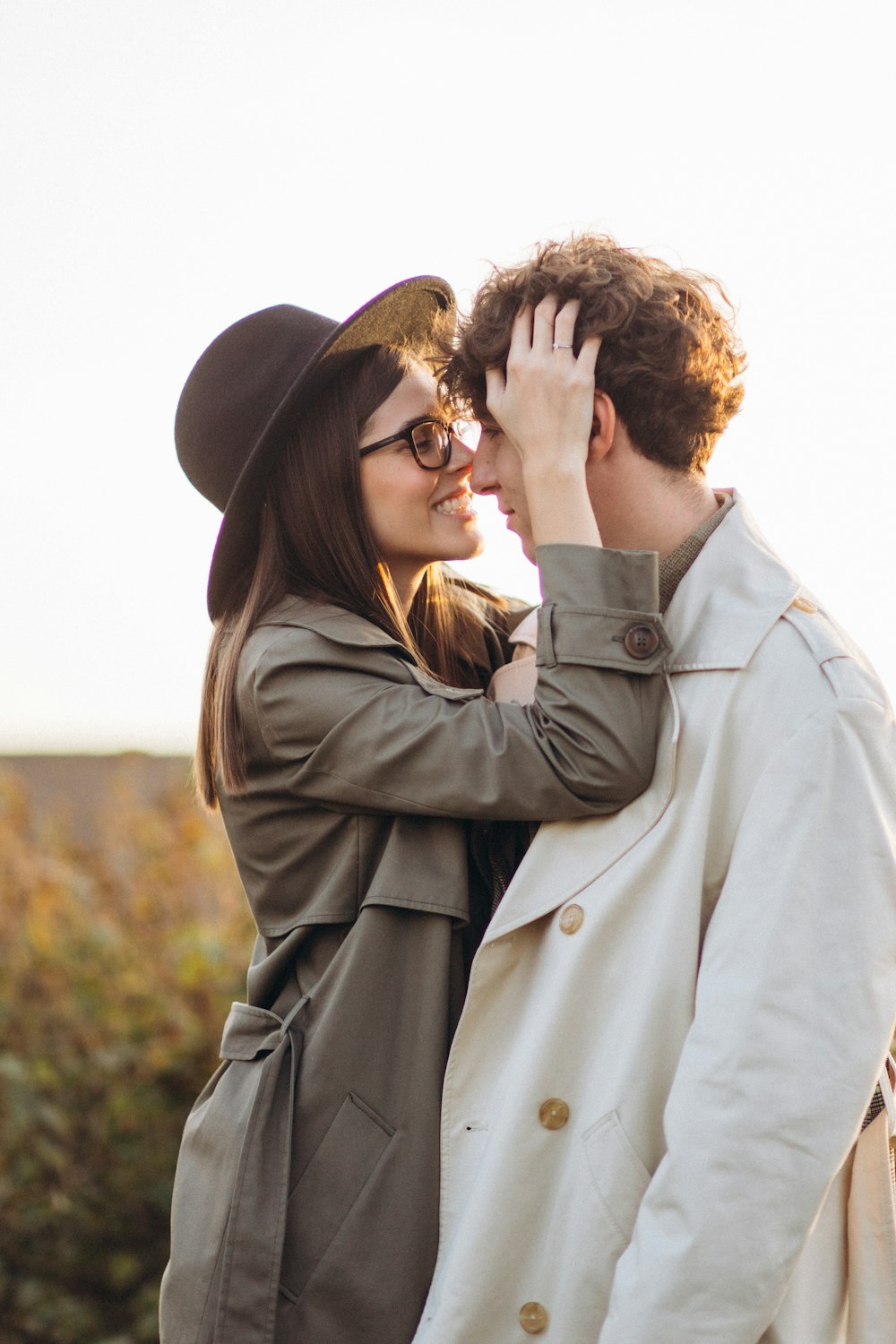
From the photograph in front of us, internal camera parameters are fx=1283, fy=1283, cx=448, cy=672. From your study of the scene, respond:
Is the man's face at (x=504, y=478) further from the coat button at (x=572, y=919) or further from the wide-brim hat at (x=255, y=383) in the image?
the coat button at (x=572, y=919)

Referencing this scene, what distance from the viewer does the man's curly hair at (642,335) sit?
7.07ft

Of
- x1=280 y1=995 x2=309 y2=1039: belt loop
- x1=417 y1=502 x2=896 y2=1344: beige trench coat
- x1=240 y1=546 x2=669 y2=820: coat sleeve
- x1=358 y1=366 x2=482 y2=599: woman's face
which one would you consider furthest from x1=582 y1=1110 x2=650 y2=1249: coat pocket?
x1=358 y1=366 x2=482 y2=599: woman's face

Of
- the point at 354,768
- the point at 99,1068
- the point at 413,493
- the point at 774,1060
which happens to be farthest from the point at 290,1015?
the point at 99,1068

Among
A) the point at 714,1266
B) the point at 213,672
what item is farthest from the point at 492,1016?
the point at 213,672

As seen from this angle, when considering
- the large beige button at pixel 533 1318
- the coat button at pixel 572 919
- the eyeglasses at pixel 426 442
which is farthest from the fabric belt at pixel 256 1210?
the eyeglasses at pixel 426 442

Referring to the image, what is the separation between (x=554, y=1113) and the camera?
197cm

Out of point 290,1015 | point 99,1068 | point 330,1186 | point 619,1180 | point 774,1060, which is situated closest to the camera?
point 774,1060

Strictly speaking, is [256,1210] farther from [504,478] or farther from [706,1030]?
[504,478]

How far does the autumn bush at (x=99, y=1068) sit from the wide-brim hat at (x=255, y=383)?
259 cm

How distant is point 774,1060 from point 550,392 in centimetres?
110

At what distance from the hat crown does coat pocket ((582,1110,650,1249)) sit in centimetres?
143

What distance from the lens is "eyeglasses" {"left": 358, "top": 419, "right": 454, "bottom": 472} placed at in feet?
8.23

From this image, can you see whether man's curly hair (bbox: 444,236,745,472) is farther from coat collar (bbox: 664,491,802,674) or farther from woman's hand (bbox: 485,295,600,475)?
coat collar (bbox: 664,491,802,674)

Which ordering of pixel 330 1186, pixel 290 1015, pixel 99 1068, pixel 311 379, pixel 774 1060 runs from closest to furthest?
1. pixel 774 1060
2. pixel 330 1186
3. pixel 290 1015
4. pixel 311 379
5. pixel 99 1068
